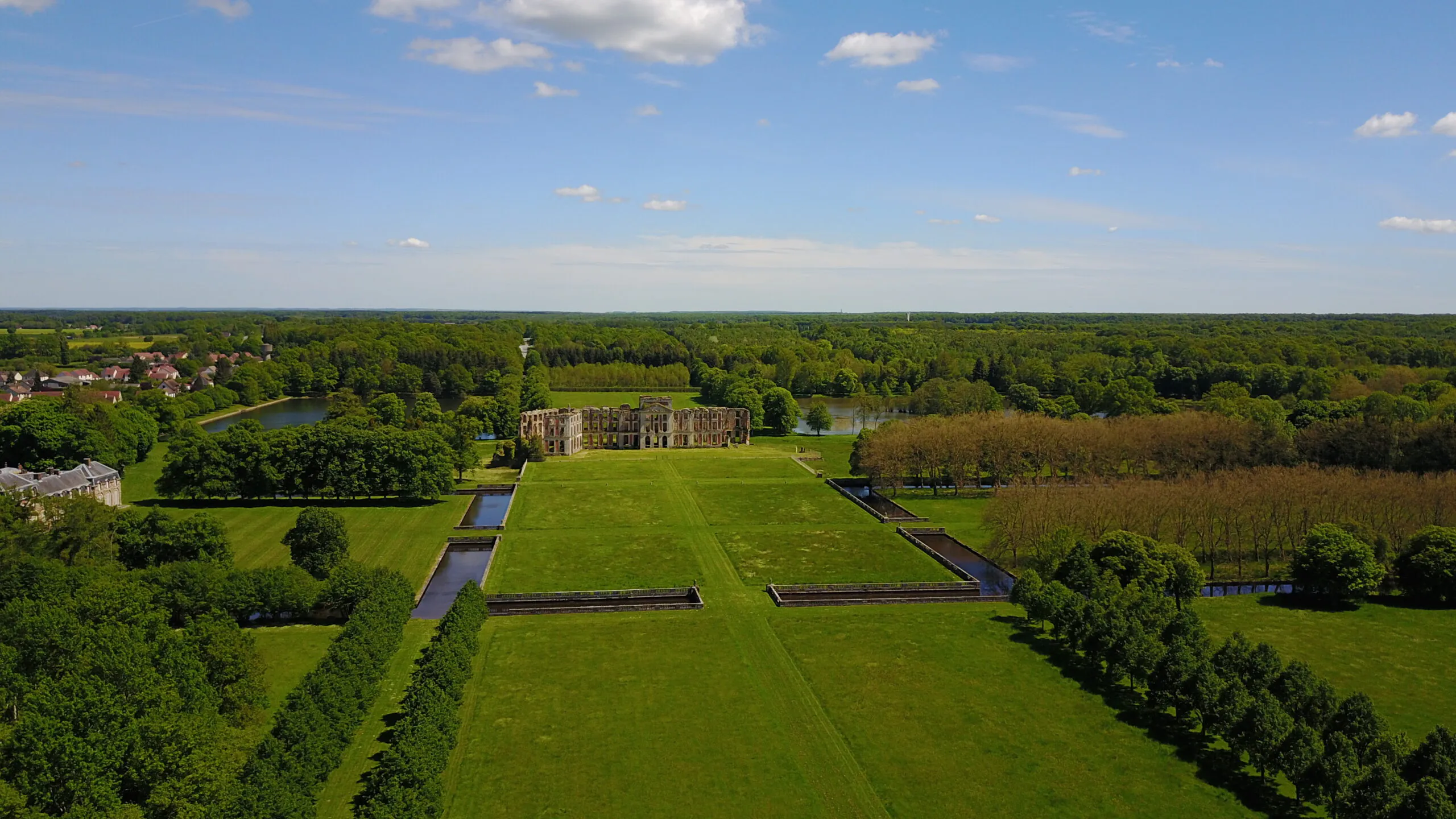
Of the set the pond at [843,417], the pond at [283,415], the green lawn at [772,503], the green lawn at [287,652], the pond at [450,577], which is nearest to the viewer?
the green lawn at [287,652]

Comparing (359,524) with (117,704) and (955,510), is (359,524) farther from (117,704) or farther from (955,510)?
(955,510)

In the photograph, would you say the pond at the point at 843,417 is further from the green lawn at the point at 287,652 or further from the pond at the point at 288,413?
the green lawn at the point at 287,652

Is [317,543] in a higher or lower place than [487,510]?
higher

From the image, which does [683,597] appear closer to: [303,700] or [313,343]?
[303,700]

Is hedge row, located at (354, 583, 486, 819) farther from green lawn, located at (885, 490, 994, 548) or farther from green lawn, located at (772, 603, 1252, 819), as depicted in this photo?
green lawn, located at (885, 490, 994, 548)

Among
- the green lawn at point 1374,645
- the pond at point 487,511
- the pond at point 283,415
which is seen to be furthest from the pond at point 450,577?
the pond at point 283,415

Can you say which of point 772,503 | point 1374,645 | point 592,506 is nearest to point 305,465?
point 592,506

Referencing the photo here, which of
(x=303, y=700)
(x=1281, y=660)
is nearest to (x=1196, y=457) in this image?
(x=1281, y=660)
